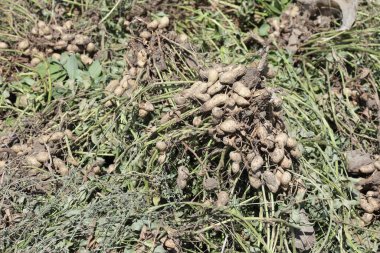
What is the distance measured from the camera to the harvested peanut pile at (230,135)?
76.9 inches

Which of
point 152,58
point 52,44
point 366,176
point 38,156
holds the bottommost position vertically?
point 366,176

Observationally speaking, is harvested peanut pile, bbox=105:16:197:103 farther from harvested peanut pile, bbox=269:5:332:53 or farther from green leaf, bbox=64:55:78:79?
harvested peanut pile, bbox=269:5:332:53

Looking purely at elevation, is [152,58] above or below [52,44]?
above

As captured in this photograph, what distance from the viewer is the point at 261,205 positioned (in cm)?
202

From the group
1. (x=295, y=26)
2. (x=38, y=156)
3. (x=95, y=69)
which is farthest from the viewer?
(x=295, y=26)

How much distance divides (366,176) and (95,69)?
1.14 m

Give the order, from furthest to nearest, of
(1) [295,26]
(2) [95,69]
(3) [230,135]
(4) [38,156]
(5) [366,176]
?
(1) [295,26], (2) [95,69], (5) [366,176], (4) [38,156], (3) [230,135]

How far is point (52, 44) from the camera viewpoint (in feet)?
8.68

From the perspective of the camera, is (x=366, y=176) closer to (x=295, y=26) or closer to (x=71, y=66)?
(x=295, y=26)

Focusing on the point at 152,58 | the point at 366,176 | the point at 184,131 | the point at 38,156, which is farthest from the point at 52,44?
the point at 366,176

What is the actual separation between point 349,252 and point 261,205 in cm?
35

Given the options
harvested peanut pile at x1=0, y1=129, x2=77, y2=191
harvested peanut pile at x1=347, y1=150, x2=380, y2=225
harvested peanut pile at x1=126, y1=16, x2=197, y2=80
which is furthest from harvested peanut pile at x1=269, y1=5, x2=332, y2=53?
harvested peanut pile at x1=0, y1=129, x2=77, y2=191

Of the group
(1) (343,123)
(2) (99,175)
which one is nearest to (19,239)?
(2) (99,175)

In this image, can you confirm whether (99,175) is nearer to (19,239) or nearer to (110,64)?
(19,239)
